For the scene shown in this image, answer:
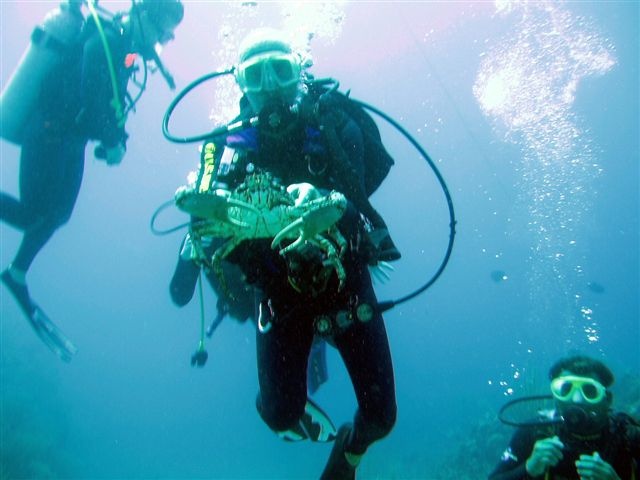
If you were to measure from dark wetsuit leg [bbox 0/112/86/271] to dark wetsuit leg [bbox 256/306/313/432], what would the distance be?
13.0 feet

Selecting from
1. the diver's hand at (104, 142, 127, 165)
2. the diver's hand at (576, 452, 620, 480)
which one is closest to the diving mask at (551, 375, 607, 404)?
the diver's hand at (576, 452, 620, 480)

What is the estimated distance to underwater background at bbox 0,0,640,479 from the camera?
2428cm

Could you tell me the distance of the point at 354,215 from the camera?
2.88 metres

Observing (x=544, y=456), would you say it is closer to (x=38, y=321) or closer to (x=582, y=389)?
(x=582, y=389)

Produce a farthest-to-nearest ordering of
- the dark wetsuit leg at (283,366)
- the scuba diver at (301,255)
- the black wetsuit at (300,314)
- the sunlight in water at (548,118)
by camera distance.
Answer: the sunlight in water at (548,118), the dark wetsuit leg at (283,366), the black wetsuit at (300,314), the scuba diver at (301,255)

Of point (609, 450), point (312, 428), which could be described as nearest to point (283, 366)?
point (312, 428)

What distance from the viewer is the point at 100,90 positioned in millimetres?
5207

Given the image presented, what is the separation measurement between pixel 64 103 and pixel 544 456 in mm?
6585

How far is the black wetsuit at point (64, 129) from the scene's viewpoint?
5.19m

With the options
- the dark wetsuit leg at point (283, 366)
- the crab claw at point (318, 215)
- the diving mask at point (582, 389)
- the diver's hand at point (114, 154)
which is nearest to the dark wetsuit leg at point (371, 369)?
the dark wetsuit leg at point (283, 366)

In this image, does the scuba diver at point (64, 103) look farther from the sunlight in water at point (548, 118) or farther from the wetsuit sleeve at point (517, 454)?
the sunlight in water at point (548, 118)

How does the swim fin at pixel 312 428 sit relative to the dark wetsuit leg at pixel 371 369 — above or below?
below

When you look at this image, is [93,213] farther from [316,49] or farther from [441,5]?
[441,5]

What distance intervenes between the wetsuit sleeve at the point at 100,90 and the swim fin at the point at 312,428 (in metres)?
4.19
